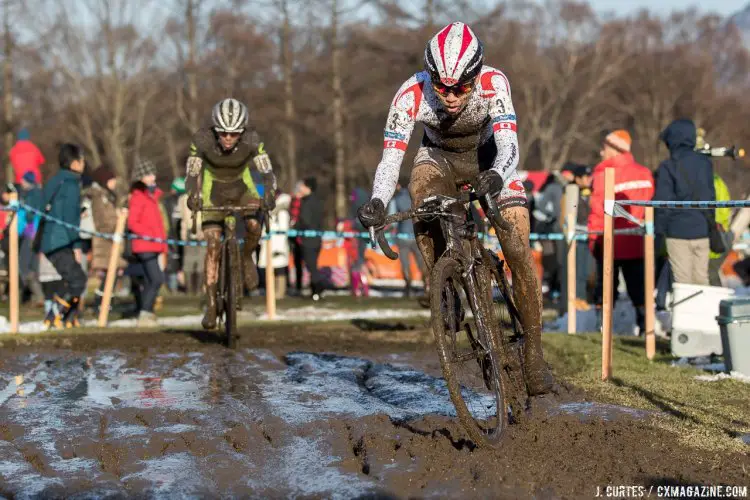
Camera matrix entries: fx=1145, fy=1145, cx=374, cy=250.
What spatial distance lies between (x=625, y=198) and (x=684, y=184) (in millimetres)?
848

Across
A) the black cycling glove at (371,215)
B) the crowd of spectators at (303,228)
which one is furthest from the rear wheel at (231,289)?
the black cycling glove at (371,215)

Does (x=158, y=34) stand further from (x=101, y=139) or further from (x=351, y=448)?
(x=351, y=448)

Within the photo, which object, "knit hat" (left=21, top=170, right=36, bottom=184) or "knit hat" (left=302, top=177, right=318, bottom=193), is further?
"knit hat" (left=302, top=177, right=318, bottom=193)

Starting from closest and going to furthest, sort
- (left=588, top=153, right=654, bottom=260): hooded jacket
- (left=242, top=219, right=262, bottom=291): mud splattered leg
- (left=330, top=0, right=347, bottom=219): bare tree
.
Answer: (left=242, top=219, right=262, bottom=291): mud splattered leg → (left=588, top=153, right=654, bottom=260): hooded jacket → (left=330, top=0, right=347, bottom=219): bare tree

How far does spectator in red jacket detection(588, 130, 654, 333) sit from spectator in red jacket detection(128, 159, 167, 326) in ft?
18.9

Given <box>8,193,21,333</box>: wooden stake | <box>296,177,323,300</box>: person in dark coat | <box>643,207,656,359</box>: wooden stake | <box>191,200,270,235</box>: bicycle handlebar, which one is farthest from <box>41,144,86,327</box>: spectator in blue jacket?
<box>643,207,656,359</box>: wooden stake

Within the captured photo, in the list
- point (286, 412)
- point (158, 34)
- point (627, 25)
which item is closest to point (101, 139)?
point (158, 34)

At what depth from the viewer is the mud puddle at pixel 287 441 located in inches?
209

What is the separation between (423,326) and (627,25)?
163 feet

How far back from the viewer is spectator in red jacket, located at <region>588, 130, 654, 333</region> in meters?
12.6

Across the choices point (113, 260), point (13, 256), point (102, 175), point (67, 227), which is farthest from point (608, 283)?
point (102, 175)

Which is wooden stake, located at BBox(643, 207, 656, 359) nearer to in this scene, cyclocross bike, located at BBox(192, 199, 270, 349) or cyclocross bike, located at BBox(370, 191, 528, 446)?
cyclocross bike, located at BBox(370, 191, 528, 446)

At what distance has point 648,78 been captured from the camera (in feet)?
200

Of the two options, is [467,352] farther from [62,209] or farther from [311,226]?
[311,226]
